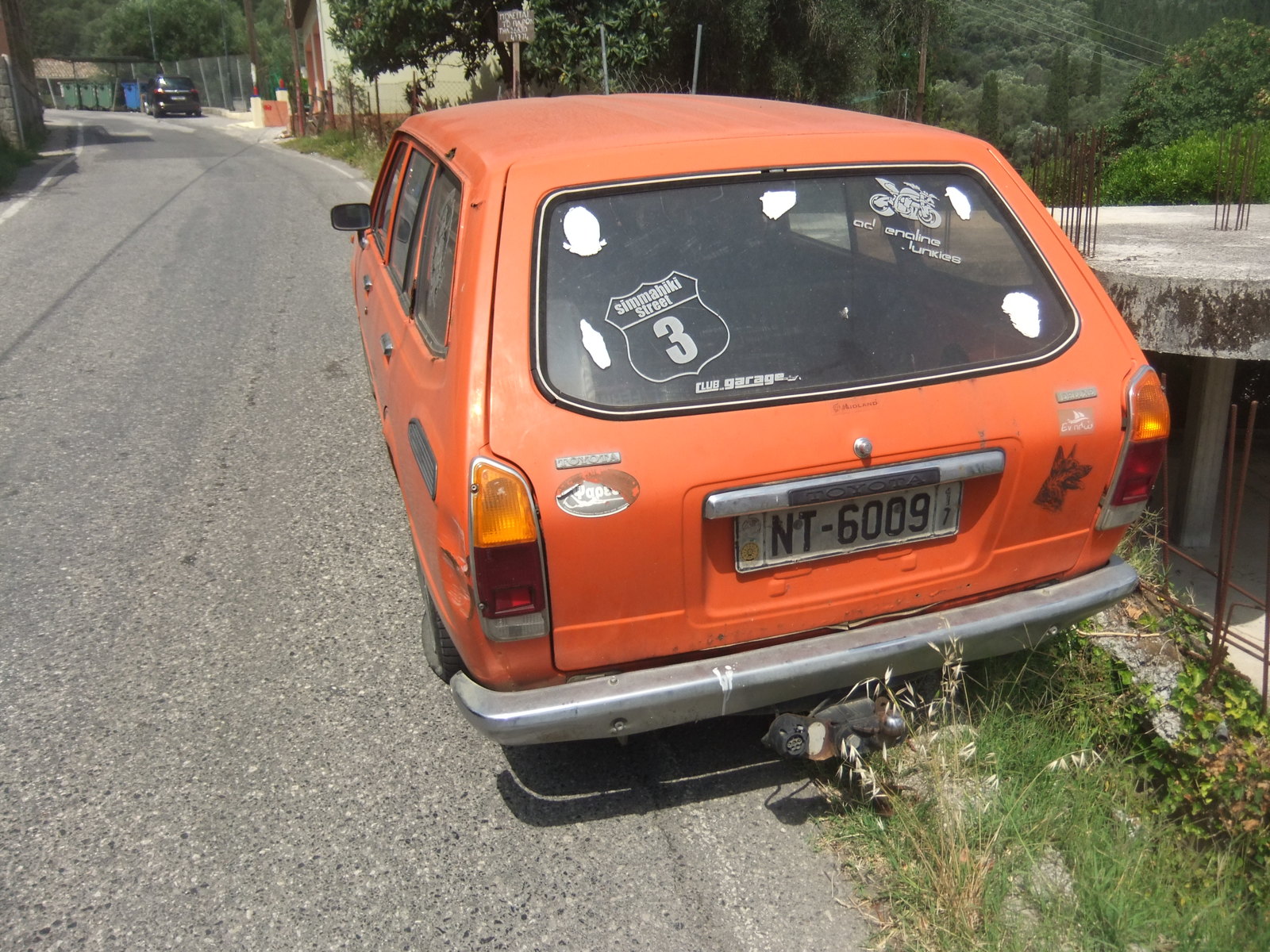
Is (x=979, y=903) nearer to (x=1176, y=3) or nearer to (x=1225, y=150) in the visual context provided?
(x=1225, y=150)

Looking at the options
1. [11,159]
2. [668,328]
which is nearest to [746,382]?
[668,328]

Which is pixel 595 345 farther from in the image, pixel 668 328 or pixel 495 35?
pixel 495 35

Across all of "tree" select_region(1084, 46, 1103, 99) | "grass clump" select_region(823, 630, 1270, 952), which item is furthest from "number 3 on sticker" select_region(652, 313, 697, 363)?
"tree" select_region(1084, 46, 1103, 99)

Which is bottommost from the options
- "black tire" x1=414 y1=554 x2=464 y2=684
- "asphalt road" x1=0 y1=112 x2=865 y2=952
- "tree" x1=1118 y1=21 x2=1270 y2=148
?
"asphalt road" x1=0 y1=112 x2=865 y2=952

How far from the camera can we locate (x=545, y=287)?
261 centimetres

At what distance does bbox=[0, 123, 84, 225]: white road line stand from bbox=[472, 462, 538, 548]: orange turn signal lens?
12547 millimetres

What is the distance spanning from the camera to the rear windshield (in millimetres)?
2598

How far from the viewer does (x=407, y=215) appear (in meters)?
4.23

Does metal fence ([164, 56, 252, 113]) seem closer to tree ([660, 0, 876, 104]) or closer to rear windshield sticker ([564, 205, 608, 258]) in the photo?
tree ([660, 0, 876, 104])

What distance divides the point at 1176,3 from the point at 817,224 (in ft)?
171

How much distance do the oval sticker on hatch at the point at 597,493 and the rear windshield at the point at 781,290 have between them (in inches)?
6.7

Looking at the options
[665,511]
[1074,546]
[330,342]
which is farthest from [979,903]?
[330,342]

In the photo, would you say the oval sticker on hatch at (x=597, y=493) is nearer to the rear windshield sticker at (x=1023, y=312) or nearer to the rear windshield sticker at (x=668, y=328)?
the rear windshield sticker at (x=668, y=328)

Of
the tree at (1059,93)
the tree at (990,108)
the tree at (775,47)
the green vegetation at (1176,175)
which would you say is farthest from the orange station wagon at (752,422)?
the tree at (990,108)
